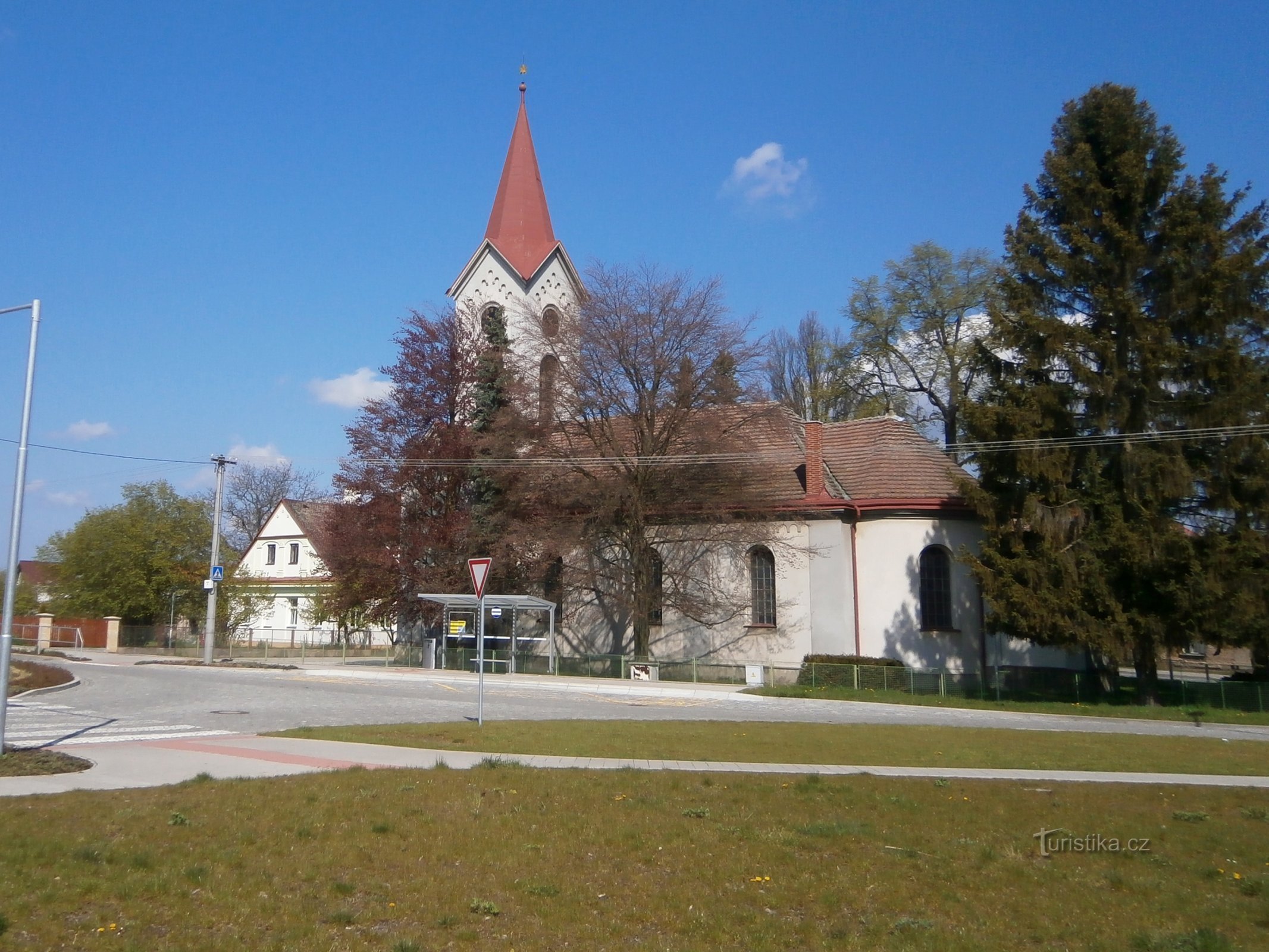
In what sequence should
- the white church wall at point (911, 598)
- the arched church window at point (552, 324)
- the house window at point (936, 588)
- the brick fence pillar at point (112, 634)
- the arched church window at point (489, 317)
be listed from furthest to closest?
1. the brick fence pillar at point (112, 634)
2. the arched church window at point (489, 317)
3. the arched church window at point (552, 324)
4. the house window at point (936, 588)
5. the white church wall at point (911, 598)

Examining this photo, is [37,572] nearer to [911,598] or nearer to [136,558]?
[136,558]

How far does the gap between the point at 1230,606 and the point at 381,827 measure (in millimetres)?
25212

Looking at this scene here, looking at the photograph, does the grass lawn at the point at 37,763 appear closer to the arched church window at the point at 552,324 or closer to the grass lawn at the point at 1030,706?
the grass lawn at the point at 1030,706

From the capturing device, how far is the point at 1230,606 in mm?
26484

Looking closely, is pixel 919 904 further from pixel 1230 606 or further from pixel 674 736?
pixel 1230 606

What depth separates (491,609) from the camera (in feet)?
108

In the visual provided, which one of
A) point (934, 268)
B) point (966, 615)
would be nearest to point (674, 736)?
point (966, 615)

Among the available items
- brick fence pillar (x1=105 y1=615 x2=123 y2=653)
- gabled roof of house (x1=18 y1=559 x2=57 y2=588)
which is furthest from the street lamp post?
gabled roof of house (x1=18 y1=559 x2=57 y2=588)

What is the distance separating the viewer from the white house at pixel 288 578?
6009 centimetres

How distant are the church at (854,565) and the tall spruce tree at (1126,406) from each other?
315 cm

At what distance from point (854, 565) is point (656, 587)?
7.21m

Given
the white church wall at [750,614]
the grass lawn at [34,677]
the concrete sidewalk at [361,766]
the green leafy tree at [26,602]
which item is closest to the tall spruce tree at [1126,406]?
the white church wall at [750,614]

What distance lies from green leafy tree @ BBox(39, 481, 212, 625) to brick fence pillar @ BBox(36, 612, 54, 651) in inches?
62.5

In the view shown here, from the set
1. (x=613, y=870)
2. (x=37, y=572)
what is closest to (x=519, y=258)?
(x=613, y=870)
